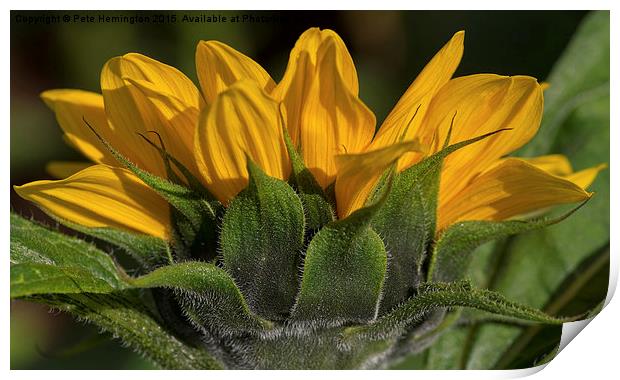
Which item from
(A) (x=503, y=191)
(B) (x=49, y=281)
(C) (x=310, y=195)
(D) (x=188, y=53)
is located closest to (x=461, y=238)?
(A) (x=503, y=191)

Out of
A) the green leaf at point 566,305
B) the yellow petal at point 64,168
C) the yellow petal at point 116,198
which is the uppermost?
the yellow petal at point 116,198

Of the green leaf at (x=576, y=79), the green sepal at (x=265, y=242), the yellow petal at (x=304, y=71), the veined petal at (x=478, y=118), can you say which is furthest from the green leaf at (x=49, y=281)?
the green leaf at (x=576, y=79)

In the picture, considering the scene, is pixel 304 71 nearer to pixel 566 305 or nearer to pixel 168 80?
pixel 168 80

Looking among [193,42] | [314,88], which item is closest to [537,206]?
[314,88]

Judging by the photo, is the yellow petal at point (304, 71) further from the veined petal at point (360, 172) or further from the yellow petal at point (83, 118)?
the yellow petal at point (83, 118)

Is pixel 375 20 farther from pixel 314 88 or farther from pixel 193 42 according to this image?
pixel 314 88

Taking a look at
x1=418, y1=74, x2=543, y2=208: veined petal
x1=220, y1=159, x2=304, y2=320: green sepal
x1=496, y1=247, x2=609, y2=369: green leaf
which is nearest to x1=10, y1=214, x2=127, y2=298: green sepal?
x1=220, y1=159, x2=304, y2=320: green sepal
